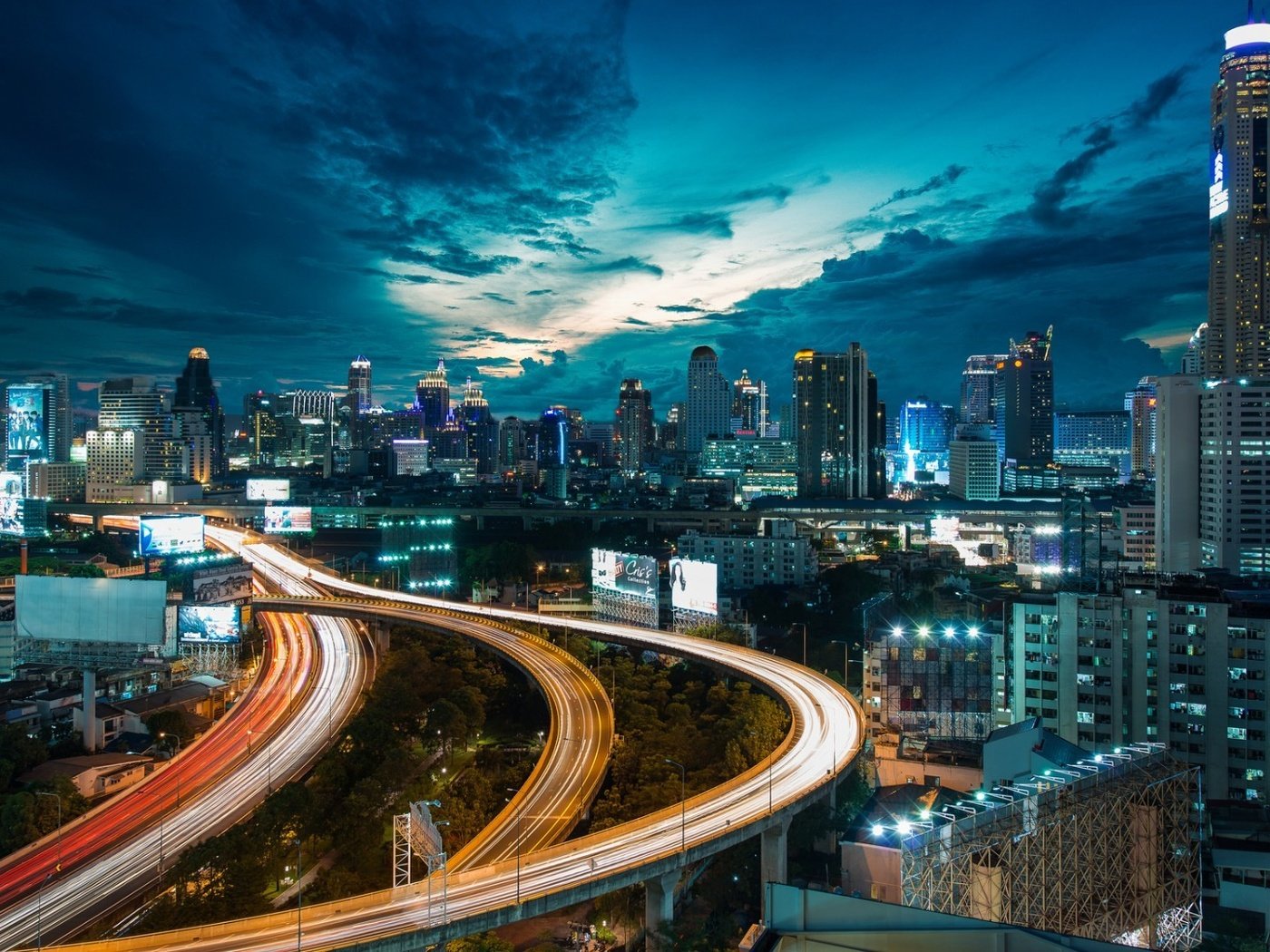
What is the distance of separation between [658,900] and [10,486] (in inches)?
1698

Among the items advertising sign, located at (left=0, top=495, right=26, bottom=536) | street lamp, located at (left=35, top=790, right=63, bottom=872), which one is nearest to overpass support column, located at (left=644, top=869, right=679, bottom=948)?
street lamp, located at (left=35, top=790, right=63, bottom=872)

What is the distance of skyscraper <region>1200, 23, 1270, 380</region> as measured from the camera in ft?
169

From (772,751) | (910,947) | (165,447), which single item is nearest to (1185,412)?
(772,751)

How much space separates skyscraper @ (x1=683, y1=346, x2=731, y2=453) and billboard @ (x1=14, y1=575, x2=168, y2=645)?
111 meters

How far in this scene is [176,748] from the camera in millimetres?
19672

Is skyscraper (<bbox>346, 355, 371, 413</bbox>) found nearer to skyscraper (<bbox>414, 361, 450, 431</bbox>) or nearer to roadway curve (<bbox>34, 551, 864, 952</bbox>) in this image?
skyscraper (<bbox>414, 361, 450, 431</bbox>)

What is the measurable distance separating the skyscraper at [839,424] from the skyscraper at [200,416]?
62.7 m

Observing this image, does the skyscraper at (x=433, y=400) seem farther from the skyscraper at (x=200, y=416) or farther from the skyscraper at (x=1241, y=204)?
the skyscraper at (x=1241, y=204)

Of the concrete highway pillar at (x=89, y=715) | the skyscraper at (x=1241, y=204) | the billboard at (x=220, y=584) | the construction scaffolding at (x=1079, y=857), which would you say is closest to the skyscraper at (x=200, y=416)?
the billboard at (x=220, y=584)

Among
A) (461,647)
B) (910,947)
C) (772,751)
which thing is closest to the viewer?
(910,947)

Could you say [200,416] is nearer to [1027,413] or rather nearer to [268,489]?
[268,489]

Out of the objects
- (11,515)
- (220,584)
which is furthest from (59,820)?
(11,515)

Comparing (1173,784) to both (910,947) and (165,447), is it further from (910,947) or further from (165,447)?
(165,447)

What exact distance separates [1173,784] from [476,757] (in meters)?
14.2
